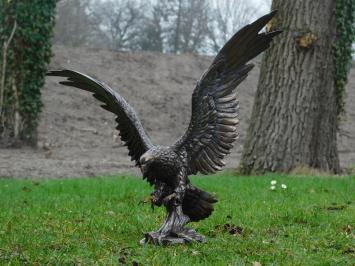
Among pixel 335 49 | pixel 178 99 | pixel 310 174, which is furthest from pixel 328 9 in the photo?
pixel 178 99

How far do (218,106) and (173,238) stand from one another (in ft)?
3.54

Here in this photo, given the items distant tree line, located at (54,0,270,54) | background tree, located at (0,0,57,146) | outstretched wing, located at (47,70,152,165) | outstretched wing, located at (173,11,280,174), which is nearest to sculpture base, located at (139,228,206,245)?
outstretched wing, located at (173,11,280,174)

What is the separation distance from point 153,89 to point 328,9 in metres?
12.7

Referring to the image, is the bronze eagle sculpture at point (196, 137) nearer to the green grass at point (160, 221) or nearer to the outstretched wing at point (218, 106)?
the outstretched wing at point (218, 106)

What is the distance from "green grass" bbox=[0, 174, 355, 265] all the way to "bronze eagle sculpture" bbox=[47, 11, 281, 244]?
302mm

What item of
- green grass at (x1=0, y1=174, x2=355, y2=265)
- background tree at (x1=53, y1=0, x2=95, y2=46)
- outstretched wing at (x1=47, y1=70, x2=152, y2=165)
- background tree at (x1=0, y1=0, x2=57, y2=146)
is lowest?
green grass at (x1=0, y1=174, x2=355, y2=265)

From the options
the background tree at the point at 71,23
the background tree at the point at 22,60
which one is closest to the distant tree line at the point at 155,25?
the background tree at the point at 71,23

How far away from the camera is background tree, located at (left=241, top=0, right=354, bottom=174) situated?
10.8m

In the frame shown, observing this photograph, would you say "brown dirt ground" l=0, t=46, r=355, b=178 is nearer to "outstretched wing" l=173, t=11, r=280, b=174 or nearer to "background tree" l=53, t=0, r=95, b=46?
"outstretched wing" l=173, t=11, r=280, b=174

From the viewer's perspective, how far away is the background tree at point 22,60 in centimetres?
1458

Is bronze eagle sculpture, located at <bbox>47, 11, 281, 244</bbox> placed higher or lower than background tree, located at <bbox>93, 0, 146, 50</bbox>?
lower

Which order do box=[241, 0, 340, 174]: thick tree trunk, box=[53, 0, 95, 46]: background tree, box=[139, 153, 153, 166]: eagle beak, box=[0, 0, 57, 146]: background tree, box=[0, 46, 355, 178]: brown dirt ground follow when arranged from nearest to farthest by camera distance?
box=[139, 153, 153, 166]: eagle beak → box=[241, 0, 340, 174]: thick tree trunk → box=[0, 46, 355, 178]: brown dirt ground → box=[0, 0, 57, 146]: background tree → box=[53, 0, 95, 46]: background tree

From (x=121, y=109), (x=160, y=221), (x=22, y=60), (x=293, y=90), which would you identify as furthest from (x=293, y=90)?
(x=22, y=60)

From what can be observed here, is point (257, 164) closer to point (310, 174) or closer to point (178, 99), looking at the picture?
point (310, 174)
